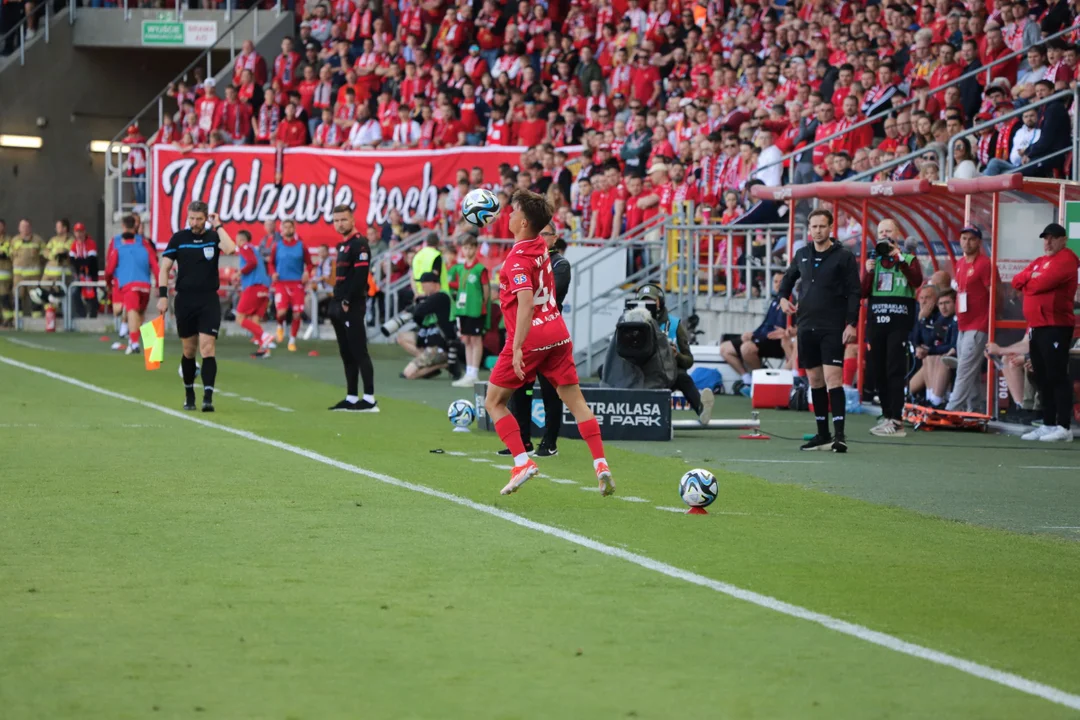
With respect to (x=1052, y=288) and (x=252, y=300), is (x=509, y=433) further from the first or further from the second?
(x=252, y=300)

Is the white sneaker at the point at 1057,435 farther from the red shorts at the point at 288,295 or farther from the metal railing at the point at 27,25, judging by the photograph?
the metal railing at the point at 27,25

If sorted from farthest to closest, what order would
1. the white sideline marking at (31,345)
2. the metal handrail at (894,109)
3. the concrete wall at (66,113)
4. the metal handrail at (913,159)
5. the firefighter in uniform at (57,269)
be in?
the concrete wall at (66,113) < the firefighter in uniform at (57,269) < the white sideline marking at (31,345) < the metal handrail at (894,109) < the metal handrail at (913,159)

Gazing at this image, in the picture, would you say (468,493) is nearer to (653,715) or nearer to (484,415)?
(484,415)

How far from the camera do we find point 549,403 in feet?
43.0

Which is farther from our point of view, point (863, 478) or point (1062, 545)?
point (863, 478)

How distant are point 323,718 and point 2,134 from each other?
38.4 metres

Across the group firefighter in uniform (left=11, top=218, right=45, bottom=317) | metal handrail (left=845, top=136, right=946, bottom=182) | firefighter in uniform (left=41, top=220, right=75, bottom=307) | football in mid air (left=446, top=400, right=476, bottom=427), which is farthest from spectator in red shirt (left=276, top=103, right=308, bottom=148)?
football in mid air (left=446, top=400, right=476, bottom=427)

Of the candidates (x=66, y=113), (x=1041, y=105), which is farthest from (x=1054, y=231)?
(x=66, y=113)

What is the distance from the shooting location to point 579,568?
7.74 m

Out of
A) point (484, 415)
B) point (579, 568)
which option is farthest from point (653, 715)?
point (484, 415)

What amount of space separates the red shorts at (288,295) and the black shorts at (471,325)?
7.20 m

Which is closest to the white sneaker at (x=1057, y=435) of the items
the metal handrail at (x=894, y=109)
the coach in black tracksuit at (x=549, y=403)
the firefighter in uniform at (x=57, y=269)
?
the coach in black tracksuit at (x=549, y=403)

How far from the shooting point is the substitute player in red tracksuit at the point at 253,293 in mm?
25594

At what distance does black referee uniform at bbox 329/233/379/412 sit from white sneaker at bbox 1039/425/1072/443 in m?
6.79
